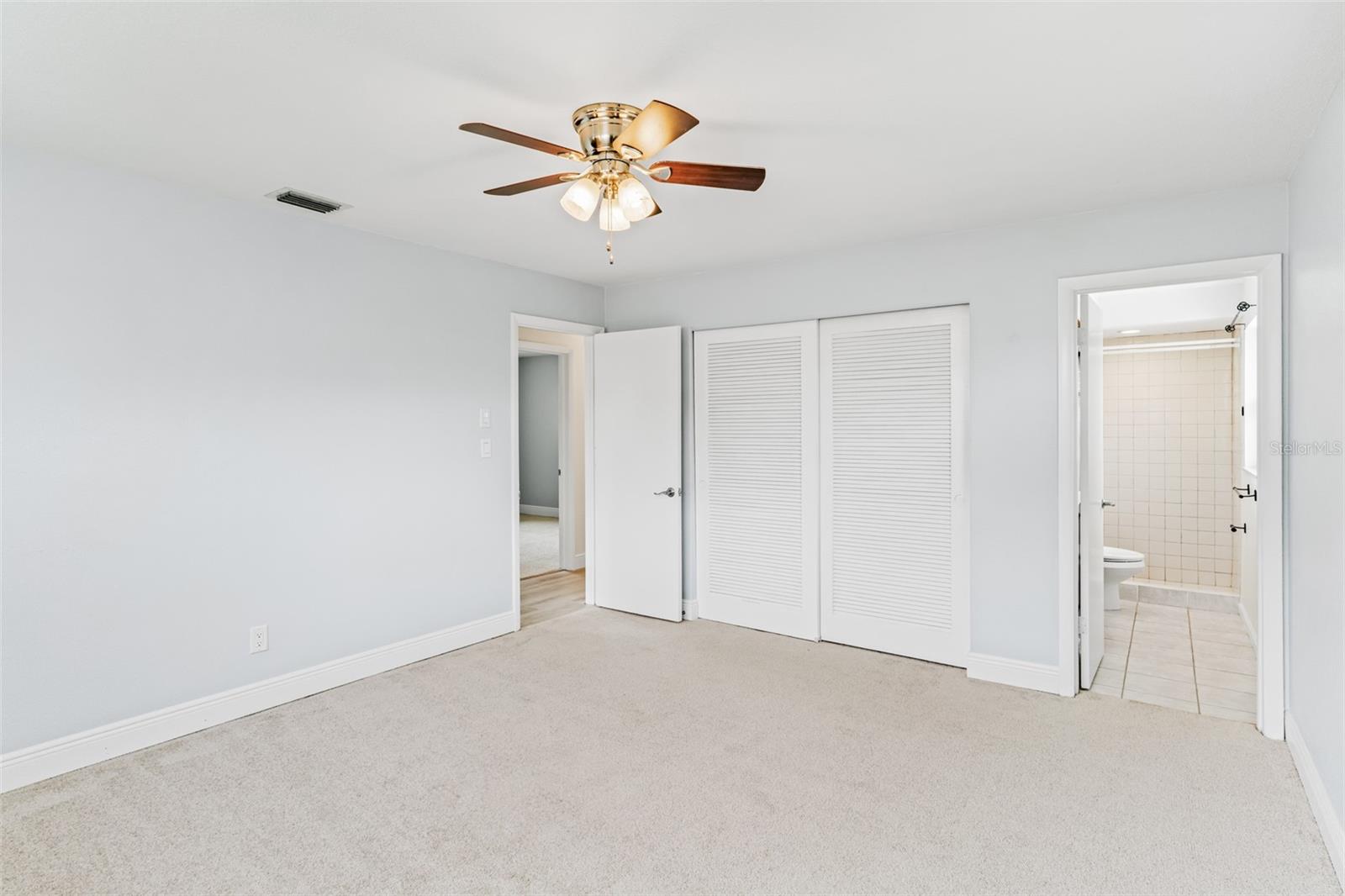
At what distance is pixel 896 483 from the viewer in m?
3.94

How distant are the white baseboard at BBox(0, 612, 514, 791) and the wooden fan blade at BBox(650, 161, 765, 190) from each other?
292 centimetres

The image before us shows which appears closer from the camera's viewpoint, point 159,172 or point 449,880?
point 449,880

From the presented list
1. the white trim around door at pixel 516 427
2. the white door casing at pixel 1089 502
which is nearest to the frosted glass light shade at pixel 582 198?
the white trim around door at pixel 516 427

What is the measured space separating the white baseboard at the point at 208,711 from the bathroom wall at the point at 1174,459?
5135mm

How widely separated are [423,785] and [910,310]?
3306 mm

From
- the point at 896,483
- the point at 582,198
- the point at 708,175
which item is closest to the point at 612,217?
the point at 582,198

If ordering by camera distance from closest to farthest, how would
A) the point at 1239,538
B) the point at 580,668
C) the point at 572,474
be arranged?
1. the point at 580,668
2. the point at 1239,538
3. the point at 572,474

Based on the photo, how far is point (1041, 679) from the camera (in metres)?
3.44

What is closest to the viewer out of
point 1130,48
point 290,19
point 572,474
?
point 290,19

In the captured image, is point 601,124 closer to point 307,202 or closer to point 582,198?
point 582,198

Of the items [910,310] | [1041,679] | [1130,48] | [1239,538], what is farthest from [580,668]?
[1239,538]

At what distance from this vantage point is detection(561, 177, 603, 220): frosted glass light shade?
2.23 metres

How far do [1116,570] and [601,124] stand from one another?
181 inches

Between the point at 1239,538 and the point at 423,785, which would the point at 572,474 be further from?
the point at 1239,538
